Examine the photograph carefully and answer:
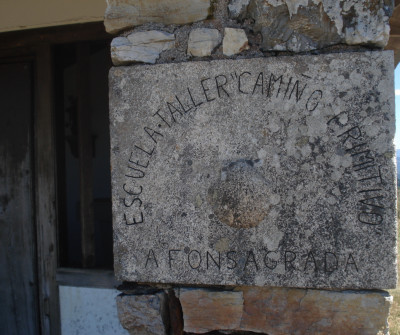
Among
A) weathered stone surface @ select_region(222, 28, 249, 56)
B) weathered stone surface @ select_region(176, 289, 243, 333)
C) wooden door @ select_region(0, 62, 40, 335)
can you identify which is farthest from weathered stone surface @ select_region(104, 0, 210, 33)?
wooden door @ select_region(0, 62, 40, 335)

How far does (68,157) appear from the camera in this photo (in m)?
4.43

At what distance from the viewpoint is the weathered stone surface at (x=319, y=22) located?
1.59m

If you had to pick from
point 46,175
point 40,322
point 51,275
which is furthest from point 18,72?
point 40,322

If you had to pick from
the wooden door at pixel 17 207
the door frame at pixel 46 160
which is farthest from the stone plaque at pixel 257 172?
the wooden door at pixel 17 207

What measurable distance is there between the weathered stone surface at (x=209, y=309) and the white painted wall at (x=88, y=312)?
1.61m

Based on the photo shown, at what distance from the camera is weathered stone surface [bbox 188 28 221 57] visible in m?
1.72

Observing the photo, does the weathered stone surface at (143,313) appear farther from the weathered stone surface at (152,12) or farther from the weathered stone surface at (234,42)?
the weathered stone surface at (152,12)

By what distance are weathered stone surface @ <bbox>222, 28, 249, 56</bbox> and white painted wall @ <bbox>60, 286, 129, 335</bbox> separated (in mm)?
2100

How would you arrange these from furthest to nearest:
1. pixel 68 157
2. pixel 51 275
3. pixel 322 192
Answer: pixel 68 157, pixel 51 275, pixel 322 192

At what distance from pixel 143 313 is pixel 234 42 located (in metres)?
1.09

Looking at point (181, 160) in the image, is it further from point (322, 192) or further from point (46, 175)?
point (46, 175)

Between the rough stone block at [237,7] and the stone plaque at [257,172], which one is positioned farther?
the rough stone block at [237,7]

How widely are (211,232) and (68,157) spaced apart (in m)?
3.10

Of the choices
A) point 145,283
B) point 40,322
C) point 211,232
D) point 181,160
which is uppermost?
point 181,160
